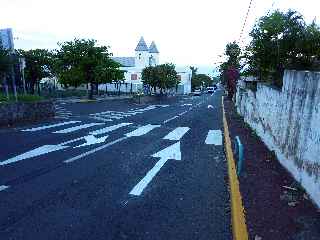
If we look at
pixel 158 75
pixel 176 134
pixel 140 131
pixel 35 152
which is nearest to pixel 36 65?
pixel 158 75

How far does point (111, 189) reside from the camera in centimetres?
725

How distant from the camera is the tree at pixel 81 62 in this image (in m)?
41.6

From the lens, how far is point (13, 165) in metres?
8.91

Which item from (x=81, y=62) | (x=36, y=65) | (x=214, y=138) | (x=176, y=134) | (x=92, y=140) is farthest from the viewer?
A: (x=81, y=62)

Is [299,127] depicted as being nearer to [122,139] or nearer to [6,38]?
[122,139]

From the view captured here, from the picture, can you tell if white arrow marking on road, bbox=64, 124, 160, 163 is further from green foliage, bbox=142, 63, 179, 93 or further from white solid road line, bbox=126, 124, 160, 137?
green foliage, bbox=142, 63, 179, 93

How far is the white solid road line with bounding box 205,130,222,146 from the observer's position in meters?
13.9

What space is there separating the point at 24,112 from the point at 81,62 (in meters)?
24.2

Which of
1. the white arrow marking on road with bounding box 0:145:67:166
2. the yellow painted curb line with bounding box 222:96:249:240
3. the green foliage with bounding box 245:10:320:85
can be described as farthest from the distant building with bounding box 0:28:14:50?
the yellow painted curb line with bounding box 222:96:249:240

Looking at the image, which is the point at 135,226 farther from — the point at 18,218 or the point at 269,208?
the point at 269,208

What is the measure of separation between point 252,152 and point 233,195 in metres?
4.73

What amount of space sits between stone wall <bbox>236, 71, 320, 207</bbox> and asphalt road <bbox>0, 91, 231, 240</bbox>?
1485 mm

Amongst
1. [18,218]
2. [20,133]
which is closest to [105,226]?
[18,218]

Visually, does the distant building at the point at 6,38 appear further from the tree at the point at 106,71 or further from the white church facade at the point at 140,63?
the white church facade at the point at 140,63
